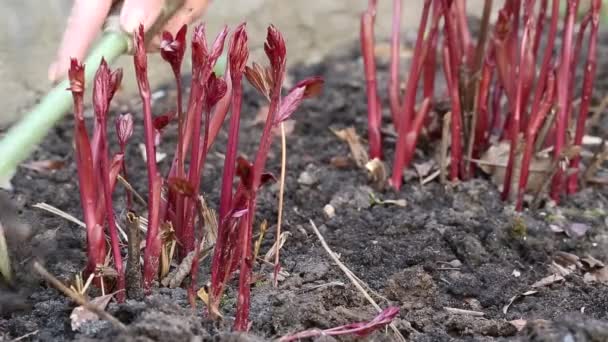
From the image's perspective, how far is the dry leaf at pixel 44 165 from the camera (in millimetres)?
1861

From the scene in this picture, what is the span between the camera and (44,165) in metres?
1.88

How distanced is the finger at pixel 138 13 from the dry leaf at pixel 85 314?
381 mm

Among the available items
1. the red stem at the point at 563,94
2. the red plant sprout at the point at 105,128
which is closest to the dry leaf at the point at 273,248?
the red plant sprout at the point at 105,128

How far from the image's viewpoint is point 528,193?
178 cm

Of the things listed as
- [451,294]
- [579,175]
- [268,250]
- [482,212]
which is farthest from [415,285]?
[579,175]

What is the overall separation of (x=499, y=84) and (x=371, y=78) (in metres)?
0.29

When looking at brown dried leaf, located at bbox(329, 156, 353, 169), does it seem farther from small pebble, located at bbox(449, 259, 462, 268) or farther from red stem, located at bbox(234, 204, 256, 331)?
red stem, located at bbox(234, 204, 256, 331)

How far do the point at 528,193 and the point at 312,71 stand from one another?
1050 mm

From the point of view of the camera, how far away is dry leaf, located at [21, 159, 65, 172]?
6.10ft

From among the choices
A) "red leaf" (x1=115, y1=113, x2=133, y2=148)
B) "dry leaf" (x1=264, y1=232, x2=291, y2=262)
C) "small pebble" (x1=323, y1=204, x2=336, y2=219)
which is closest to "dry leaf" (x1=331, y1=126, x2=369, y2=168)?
"small pebble" (x1=323, y1=204, x2=336, y2=219)

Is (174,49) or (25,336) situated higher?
(174,49)

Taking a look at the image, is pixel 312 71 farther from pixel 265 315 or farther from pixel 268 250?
pixel 265 315

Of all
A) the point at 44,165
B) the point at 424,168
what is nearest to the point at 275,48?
the point at 424,168

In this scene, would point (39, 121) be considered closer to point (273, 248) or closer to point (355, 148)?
point (273, 248)
